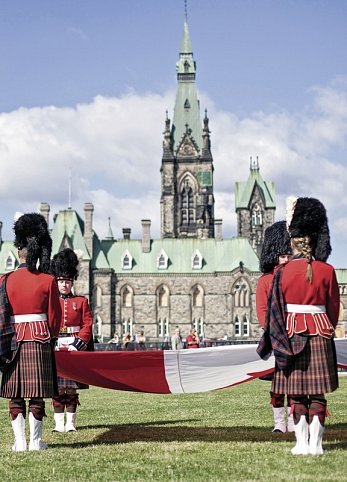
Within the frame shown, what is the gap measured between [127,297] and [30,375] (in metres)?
63.2

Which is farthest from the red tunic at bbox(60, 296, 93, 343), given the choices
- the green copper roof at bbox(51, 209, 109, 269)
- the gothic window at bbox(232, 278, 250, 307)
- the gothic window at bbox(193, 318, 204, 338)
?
the gothic window at bbox(193, 318, 204, 338)

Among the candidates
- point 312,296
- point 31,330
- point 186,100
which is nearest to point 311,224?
point 312,296

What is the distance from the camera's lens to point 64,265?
10.8 meters

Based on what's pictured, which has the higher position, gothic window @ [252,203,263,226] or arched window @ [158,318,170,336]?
gothic window @ [252,203,263,226]

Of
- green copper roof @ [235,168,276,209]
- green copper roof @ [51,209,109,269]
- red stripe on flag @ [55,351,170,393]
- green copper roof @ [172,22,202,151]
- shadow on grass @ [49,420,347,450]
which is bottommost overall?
shadow on grass @ [49,420,347,450]

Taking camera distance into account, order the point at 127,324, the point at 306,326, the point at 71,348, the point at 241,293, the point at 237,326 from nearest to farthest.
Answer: the point at 306,326 < the point at 71,348 < the point at 241,293 < the point at 237,326 < the point at 127,324

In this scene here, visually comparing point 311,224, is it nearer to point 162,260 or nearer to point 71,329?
point 71,329

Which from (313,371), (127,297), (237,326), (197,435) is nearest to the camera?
(313,371)

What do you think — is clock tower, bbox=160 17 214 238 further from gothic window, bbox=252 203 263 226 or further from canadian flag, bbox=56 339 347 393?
canadian flag, bbox=56 339 347 393

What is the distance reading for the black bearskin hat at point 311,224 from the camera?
8.23 meters

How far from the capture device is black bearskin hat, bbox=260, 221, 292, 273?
9898 mm

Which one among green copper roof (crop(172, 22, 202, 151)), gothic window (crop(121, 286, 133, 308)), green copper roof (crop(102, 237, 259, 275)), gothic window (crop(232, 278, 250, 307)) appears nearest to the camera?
gothic window (crop(232, 278, 250, 307))

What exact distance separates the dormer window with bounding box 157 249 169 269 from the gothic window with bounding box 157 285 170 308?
6.17 ft

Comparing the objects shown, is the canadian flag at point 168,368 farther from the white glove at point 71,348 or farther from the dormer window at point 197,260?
the dormer window at point 197,260
